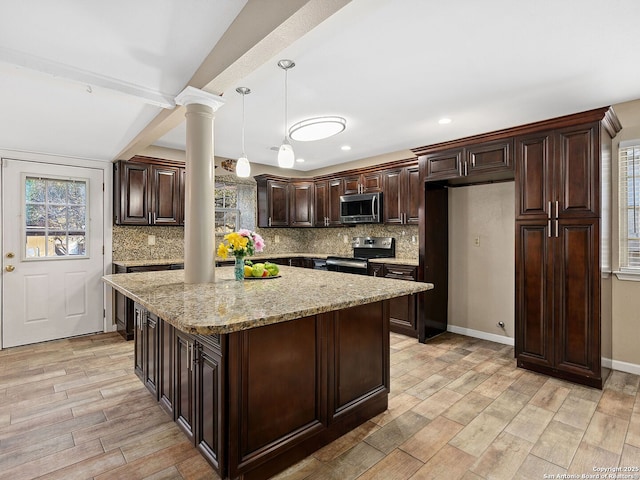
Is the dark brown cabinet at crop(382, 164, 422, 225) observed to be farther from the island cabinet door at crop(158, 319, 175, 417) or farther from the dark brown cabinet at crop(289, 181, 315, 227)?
the island cabinet door at crop(158, 319, 175, 417)

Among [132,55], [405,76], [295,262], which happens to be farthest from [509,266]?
[132,55]

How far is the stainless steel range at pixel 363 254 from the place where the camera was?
4.85m

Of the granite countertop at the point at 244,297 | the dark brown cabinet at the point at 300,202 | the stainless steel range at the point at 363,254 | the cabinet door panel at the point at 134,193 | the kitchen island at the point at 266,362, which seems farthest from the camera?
the dark brown cabinet at the point at 300,202

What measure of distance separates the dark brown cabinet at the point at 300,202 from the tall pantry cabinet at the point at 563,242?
3.41 metres

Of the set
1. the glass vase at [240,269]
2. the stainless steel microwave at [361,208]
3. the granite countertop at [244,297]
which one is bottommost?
the granite countertop at [244,297]

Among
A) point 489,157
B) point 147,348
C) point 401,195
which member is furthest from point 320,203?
point 147,348

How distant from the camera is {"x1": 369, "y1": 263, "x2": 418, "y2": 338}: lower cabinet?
13.9ft

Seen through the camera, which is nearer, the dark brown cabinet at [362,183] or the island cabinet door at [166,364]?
the island cabinet door at [166,364]

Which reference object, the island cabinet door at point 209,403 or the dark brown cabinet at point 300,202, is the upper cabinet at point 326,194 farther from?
the island cabinet door at point 209,403

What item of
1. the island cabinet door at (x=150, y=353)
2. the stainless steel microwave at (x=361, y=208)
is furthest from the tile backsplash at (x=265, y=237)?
the island cabinet door at (x=150, y=353)

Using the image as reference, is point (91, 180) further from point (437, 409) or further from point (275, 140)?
point (437, 409)

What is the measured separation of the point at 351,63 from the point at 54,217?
4.05m

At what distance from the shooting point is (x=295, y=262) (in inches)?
224

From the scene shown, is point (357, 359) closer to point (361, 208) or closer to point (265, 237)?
point (361, 208)
